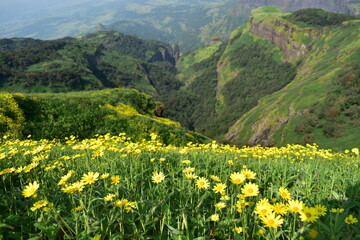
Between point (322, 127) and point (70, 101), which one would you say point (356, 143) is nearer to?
point (322, 127)

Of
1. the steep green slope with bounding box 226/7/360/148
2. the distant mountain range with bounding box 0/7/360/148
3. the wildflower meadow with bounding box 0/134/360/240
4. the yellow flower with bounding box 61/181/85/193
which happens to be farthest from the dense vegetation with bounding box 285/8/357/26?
the yellow flower with bounding box 61/181/85/193

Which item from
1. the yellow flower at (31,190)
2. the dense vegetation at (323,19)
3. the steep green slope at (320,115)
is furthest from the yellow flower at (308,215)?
the dense vegetation at (323,19)

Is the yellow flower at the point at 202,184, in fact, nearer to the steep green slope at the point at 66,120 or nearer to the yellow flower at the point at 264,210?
the yellow flower at the point at 264,210

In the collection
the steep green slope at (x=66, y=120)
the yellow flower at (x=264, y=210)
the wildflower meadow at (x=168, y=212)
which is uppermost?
the yellow flower at (x=264, y=210)

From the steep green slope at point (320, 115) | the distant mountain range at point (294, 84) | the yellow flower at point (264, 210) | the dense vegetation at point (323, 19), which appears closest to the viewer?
the yellow flower at point (264, 210)

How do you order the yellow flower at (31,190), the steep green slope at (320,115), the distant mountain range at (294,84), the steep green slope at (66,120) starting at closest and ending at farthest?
the yellow flower at (31,190), the steep green slope at (66,120), the steep green slope at (320,115), the distant mountain range at (294,84)

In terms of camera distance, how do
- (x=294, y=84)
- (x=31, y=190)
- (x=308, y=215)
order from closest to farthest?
→ (x=308, y=215) < (x=31, y=190) < (x=294, y=84)

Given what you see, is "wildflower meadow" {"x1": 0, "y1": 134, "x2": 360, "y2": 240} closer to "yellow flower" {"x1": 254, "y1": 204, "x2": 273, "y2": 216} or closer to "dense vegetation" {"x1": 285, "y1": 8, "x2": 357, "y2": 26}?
"yellow flower" {"x1": 254, "y1": 204, "x2": 273, "y2": 216}

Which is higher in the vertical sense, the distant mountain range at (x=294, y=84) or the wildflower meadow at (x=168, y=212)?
the wildflower meadow at (x=168, y=212)

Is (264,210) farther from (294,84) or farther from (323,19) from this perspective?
(323,19)

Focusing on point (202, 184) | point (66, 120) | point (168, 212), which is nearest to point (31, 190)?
point (168, 212)

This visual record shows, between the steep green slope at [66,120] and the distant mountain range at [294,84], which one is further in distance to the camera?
the distant mountain range at [294,84]

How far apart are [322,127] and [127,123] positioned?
86.3m

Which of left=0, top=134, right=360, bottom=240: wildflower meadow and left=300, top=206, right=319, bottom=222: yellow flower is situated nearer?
left=300, top=206, right=319, bottom=222: yellow flower
